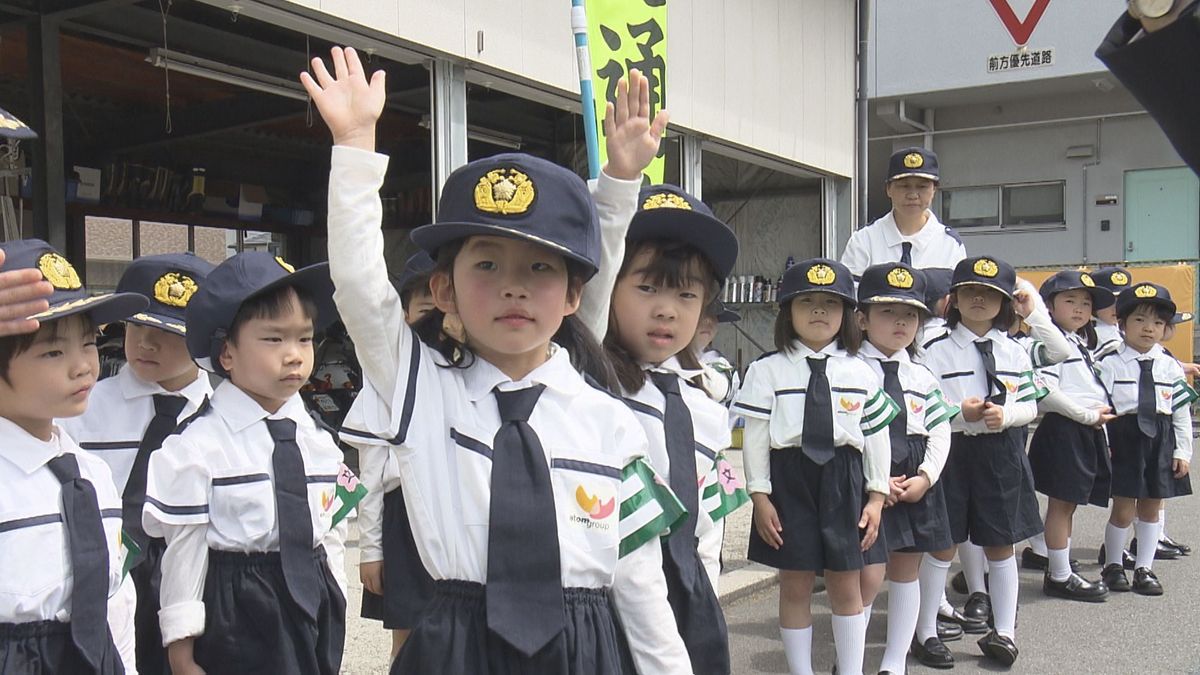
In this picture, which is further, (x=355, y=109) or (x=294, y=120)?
(x=294, y=120)

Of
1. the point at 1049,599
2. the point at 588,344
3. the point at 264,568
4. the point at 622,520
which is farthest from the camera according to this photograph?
the point at 1049,599

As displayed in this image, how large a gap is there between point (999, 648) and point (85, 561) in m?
4.27

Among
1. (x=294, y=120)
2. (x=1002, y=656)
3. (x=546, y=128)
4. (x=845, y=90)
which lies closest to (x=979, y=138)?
(x=845, y=90)

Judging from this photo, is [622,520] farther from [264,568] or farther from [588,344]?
[264,568]

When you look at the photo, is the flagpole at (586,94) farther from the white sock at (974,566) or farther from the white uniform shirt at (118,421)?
the white sock at (974,566)

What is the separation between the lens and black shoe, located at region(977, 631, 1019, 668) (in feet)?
16.4

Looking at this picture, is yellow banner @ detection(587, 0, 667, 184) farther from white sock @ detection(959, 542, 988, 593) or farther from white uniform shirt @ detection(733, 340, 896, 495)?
white sock @ detection(959, 542, 988, 593)

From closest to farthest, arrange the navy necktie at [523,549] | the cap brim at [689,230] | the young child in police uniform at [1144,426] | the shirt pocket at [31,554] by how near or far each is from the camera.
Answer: the navy necktie at [523,549], the shirt pocket at [31,554], the cap brim at [689,230], the young child in police uniform at [1144,426]

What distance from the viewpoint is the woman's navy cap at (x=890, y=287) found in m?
4.63

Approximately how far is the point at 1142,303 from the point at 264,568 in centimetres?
597

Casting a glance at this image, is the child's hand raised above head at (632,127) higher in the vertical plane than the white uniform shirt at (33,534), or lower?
higher

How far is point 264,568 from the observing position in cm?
283

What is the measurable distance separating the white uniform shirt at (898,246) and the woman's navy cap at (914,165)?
0.37 metres

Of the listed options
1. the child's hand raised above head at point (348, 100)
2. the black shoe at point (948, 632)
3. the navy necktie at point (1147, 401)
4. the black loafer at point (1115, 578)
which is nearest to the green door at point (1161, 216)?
the navy necktie at point (1147, 401)
